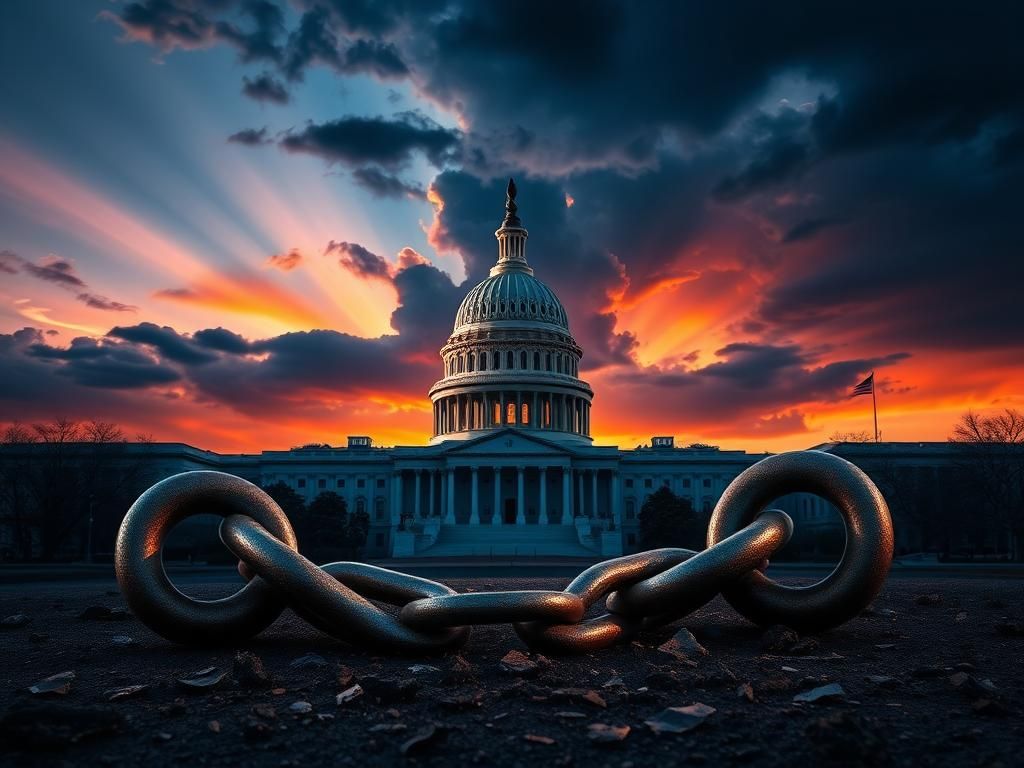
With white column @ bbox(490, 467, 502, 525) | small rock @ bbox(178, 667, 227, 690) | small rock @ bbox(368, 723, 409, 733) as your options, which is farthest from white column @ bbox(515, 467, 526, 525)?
small rock @ bbox(368, 723, 409, 733)

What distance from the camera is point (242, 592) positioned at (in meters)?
9.46

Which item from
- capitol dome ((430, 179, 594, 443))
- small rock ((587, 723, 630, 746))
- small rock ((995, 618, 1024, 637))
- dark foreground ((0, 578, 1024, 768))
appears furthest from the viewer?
capitol dome ((430, 179, 594, 443))

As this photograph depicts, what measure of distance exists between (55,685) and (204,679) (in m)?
1.39

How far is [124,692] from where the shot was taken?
24.3ft

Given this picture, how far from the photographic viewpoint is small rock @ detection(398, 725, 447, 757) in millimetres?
5715

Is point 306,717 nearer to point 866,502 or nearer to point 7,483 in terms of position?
point 866,502

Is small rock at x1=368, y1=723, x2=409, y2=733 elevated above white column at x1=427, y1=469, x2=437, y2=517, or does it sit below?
below

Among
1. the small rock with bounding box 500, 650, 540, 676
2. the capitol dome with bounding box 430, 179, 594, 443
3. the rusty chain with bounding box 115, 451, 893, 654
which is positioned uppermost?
the capitol dome with bounding box 430, 179, 594, 443

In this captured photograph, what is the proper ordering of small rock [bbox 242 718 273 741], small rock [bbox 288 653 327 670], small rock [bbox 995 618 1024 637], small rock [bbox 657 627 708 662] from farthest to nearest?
small rock [bbox 995 618 1024 637], small rock [bbox 657 627 708 662], small rock [bbox 288 653 327 670], small rock [bbox 242 718 273 741]

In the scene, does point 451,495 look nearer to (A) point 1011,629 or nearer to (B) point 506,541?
(B) point 506,541

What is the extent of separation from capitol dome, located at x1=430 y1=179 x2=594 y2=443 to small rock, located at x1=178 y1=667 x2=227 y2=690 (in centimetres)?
9664

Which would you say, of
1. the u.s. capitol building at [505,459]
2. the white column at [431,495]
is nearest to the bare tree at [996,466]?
the u.s. capitol building at [505,459]

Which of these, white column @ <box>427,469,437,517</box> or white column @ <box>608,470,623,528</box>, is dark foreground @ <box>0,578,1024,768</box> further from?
white column @ <box>608,470,623,528</box>

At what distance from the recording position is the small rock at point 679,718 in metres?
6.15
